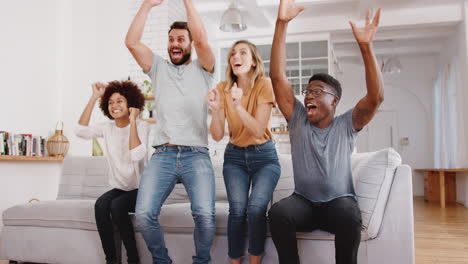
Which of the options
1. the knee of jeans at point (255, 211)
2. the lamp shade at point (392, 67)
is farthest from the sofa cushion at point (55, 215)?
the lamp shade at point (392, 67)

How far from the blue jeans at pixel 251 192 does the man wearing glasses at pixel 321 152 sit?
0.12 meters

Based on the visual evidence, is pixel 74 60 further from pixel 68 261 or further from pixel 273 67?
pixel 273 67

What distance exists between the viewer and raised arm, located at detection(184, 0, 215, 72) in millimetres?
1911

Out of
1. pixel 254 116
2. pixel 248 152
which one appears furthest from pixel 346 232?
pixel 254 116

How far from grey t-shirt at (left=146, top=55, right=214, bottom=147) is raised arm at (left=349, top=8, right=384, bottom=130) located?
0.74 m

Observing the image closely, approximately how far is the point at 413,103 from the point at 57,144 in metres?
7.59

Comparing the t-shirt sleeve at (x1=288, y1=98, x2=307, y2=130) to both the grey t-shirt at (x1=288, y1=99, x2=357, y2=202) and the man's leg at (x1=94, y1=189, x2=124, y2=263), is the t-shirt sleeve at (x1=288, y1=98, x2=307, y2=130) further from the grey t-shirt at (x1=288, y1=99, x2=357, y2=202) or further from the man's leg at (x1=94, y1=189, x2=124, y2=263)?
the man's leg at (x1=94, y1=189, x2=124, y2=263)

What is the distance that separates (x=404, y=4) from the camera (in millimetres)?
6266

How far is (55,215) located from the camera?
2.62 m

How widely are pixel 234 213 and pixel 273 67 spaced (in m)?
0.73

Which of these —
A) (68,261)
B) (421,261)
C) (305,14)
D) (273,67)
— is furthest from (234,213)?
(305,14)

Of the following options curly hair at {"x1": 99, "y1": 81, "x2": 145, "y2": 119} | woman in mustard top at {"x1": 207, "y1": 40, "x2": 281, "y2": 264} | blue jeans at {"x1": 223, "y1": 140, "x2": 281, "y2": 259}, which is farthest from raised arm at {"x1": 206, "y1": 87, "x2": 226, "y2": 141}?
curly hair at {"x1": 99, "y1": 81, "x2": 145, "y2": 119}

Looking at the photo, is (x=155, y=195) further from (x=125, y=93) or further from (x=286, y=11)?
(x=286, y=11)

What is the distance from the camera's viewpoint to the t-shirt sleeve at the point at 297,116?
2002 mm
